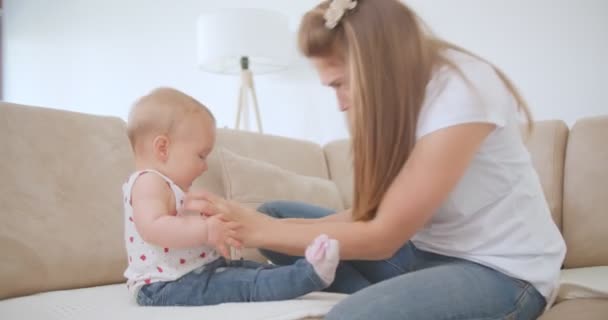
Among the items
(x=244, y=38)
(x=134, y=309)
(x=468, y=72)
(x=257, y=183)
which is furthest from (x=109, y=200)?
(x=244, y=38)

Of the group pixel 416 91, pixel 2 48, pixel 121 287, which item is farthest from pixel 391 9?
pixel 2 48

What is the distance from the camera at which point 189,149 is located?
122cm

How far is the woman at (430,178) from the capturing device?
3.19 feet

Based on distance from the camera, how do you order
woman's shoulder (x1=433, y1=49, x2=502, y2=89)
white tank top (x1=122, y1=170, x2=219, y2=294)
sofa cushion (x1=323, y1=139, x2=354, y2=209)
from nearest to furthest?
woman's shoulder (x1=433, y1=49, x2=502, y2=89) → white tank top (x1=122, y1=170, x2=219, y2=294) → sofa cushion (x1=323, y1=139, x2=354, y2=209)

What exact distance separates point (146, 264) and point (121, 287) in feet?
0.98

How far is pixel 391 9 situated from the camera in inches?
41.6

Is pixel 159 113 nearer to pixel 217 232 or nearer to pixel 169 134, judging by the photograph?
pixel 169 134

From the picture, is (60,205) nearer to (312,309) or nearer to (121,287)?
(121,287)

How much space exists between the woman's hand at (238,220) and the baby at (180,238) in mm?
17

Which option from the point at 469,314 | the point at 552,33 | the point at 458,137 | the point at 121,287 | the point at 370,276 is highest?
the point at 552,33

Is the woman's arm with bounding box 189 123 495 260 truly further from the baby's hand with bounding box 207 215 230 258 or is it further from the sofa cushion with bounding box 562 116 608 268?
the sofa cushion with bounding box 562 116 608 268

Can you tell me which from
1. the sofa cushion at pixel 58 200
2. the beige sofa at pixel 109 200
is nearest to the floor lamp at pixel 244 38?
the beige sofa at pixel 109 200

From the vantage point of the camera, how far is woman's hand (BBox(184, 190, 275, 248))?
42.3 inches

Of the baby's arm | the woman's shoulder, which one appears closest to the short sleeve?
the woman's shoulder
